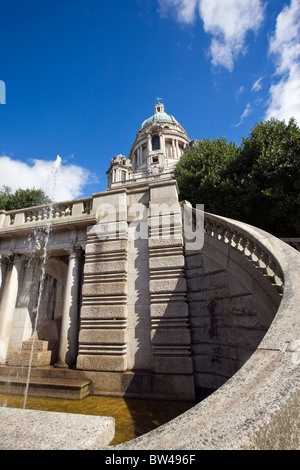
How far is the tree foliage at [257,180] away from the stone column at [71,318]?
9696 mm

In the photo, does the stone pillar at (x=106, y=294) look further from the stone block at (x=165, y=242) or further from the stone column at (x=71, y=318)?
the stone block at (x=165, y=242)

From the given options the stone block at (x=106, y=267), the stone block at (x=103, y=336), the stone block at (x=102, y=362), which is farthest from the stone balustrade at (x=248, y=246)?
the stone block at (x=102, y=362)

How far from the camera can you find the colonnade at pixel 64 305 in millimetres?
7719

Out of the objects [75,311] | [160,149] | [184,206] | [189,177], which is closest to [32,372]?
[75,311]

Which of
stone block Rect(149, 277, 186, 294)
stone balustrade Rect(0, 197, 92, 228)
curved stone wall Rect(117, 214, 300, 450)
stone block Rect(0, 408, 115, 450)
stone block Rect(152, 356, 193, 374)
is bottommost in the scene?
stone block Rect(152, 356, 193, 374)

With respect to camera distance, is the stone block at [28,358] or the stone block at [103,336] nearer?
the stone block at [103,336]

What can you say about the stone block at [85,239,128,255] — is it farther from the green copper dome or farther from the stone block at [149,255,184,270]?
the green copper dome

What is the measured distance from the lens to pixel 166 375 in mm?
6348

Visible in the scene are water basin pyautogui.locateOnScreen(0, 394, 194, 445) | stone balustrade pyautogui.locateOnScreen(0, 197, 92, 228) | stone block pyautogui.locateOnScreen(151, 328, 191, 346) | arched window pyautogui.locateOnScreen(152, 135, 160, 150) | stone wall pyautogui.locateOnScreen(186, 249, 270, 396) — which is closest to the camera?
water basin pyautogui.locateOnScreen(0, 394, 194, 445)

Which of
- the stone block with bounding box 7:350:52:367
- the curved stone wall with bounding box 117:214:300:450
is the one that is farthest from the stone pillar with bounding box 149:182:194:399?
the curved stone wall with bounding box 117:214:300:450

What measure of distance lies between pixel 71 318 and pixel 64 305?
0.54 meters

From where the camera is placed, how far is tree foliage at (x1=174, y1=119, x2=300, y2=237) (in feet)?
41.2

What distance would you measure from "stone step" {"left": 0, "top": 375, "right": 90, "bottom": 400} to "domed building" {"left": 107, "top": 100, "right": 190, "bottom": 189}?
45416 mm
